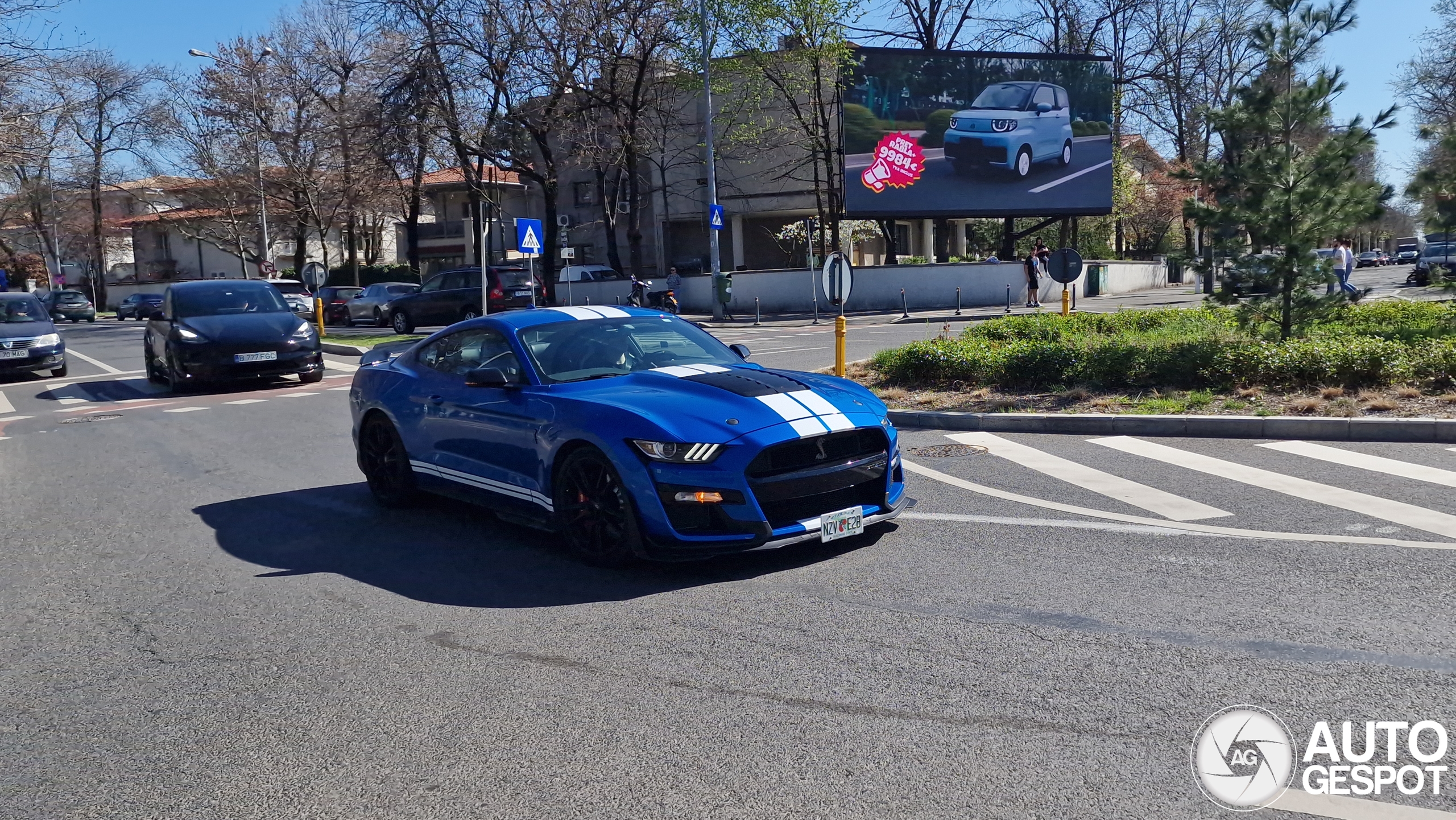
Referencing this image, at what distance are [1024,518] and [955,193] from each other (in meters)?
29.6

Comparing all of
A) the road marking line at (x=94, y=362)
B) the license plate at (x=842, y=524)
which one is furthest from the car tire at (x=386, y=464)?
the road marking line at (x=94, y=362)

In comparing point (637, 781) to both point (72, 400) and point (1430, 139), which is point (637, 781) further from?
point (72, 400)

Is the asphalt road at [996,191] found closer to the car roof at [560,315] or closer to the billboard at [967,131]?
the billboard at [967,131]

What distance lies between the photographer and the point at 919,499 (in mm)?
8383

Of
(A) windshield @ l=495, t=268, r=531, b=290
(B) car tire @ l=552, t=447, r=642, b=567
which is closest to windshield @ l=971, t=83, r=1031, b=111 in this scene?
(A) windshield @ l=495, t=268, r=531, b=290

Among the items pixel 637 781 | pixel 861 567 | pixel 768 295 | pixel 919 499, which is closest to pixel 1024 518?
pixel 919 499

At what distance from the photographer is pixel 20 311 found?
→ 21406mm

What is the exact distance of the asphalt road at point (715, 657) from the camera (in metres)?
3.88

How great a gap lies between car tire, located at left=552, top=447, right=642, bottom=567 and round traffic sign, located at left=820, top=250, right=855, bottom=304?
8.05 m

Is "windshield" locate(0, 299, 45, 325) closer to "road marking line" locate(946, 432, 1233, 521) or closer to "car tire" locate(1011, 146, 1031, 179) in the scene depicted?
"road marking line" locate(946, 432, 1233, 521)

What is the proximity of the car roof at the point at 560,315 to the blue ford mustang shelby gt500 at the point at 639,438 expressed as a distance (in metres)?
0.02

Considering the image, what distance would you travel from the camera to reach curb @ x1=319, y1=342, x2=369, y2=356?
82.6 ft

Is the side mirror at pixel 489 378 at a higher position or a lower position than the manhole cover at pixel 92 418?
higher

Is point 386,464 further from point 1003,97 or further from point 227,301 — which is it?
point 1003,97
